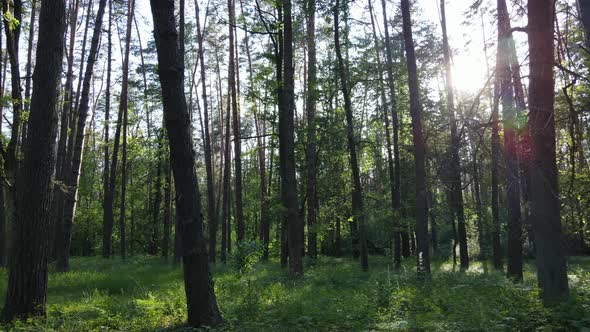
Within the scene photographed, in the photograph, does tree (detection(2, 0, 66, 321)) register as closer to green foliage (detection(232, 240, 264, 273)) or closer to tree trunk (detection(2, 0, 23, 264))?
tree trunk (detection(2, 0, 23, 264))

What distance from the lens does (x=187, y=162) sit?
19.5ft

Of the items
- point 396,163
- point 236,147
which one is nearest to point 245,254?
point 236,147

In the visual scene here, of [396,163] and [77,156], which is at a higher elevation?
[396,163]

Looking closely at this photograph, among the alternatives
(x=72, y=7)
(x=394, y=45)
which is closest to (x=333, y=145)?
(x=394, y=45)

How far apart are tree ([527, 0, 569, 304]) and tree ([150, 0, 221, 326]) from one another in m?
4.39

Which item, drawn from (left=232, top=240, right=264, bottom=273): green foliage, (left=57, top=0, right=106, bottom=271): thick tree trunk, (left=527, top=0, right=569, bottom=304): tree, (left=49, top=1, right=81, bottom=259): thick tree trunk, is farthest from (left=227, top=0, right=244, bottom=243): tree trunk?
(left=527, top=0, right=569, bottom=304): tree

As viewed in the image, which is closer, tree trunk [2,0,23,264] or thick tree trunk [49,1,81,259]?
tree trunk [2,0,23,264]

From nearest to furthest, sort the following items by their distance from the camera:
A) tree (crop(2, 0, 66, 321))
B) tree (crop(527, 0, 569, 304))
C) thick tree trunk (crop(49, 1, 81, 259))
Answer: tree (crop(527, 0, 569, 304))
tree (crop(2, 0, 66, 321))
thick tree trunk (crop(49, 1, 81, 259))

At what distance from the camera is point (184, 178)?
19.4 ft

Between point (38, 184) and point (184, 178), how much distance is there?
2474 millimetres

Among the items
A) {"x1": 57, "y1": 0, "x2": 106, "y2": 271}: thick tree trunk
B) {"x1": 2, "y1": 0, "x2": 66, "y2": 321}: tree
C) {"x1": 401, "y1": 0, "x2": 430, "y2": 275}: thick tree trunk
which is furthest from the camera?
{"x1": 57, "y1": 0, "x2": 106, "y2": 271}: thick tree trunk

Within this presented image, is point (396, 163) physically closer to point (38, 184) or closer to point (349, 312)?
point (349, 312)

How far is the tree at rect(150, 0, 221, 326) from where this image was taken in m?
5.86

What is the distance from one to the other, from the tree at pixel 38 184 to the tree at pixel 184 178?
6.94ft
